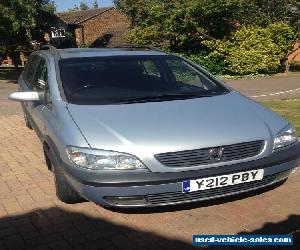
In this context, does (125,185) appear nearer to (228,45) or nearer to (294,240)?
(294,240)

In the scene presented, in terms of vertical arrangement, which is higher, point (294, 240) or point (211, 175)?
point (211, 175)

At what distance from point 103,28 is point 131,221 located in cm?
4370

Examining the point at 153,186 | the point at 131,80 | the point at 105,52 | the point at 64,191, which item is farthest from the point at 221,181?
the point at 105,52

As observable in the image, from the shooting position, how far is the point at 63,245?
3553mm

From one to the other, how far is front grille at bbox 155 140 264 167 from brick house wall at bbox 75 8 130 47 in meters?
38.8

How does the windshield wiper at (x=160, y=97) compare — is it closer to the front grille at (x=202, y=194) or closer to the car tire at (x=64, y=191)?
the car tire at (x=64, y=191)

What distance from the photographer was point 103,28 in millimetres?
45688

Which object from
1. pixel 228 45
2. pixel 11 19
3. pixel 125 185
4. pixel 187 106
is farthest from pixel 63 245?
pixel 228 45

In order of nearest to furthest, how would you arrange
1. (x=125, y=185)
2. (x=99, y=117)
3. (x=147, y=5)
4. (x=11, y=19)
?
(x=125, y=185)
(x=99, y=117)
(x=11, y=19)
(x=147, y=5)

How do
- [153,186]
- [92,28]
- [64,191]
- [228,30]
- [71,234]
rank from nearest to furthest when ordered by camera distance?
1. [153,186]
2. [71,234]
3. [64,191]
4. [228,30]
5. [92,28]

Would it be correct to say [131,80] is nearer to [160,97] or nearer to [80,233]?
[160,97]

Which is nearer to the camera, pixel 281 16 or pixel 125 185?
pixel 125 185

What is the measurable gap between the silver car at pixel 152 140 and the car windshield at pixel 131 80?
0.01m

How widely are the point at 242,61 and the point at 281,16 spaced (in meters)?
3.60
